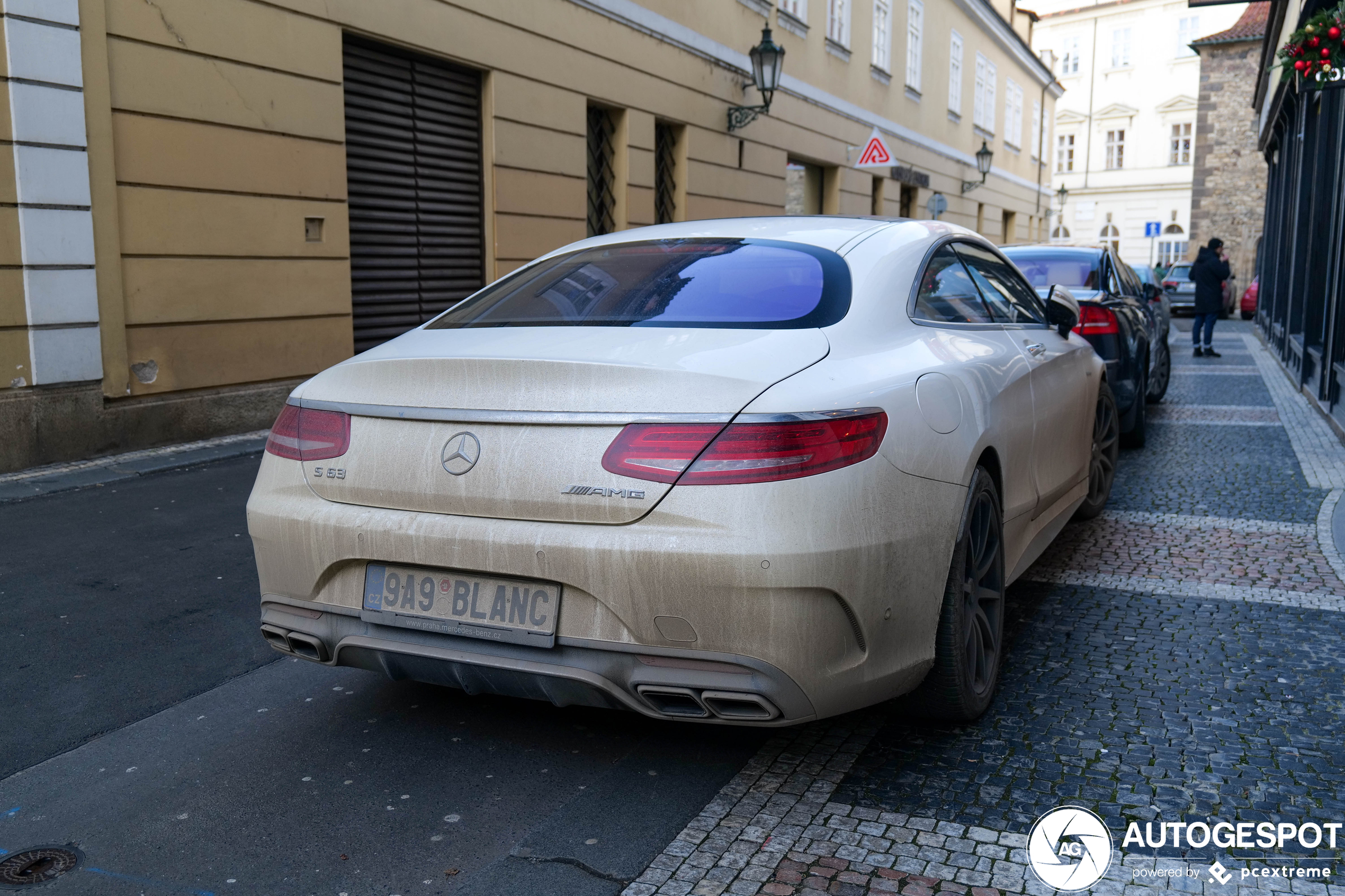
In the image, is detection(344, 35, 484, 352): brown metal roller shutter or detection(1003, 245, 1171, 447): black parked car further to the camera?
detection(344, 35, 484, 352): brown metal roller shutter

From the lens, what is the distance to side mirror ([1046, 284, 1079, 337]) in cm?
476

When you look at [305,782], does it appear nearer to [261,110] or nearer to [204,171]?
[204,171]

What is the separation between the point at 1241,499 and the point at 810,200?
14.3 metres

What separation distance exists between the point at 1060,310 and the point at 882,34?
19211mm

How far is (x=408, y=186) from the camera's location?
10.5 meters

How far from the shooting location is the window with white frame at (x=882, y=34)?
21859 mm

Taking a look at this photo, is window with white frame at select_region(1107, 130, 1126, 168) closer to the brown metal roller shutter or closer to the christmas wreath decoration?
the brown metal roller shutter

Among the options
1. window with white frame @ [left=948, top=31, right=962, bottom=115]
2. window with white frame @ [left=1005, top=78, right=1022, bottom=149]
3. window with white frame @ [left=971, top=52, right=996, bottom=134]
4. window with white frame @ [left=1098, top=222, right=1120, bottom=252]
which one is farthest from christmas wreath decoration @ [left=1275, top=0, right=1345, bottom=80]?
window with white frame @ [left=1098, top=222, right=1120, bottom=252]

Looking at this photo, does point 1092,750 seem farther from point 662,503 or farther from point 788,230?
point 788,230

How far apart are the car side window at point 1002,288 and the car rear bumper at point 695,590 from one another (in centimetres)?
154

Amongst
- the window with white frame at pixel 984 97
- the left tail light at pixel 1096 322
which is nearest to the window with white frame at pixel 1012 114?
the window with white frame at pixel 984 97

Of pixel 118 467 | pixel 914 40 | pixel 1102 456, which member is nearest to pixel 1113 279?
pixel 1102 456

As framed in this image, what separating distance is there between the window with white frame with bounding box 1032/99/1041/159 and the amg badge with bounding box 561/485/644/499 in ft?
123

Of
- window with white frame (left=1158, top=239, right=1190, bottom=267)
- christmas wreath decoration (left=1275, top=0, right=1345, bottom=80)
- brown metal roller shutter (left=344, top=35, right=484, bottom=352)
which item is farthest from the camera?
window with white frame (left=1158, top=239, right=1190, bottom=267)
